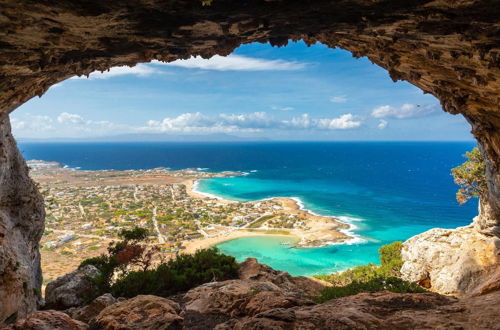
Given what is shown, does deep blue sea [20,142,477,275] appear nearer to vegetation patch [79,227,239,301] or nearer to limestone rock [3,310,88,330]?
vegetation patch [79,227,239,301]

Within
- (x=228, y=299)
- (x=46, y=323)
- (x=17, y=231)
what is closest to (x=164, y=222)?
(x=17, y=231)

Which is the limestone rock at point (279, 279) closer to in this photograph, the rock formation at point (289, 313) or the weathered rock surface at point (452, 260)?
the rock formation at point (289, 313)

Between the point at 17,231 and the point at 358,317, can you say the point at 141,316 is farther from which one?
the point at 17,231

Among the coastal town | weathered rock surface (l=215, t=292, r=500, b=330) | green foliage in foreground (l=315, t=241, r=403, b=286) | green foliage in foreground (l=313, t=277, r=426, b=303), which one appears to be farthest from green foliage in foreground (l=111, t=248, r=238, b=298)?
the coastal town

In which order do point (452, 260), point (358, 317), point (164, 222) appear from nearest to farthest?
point (358, 317), point (452, 260), point (164, 222)

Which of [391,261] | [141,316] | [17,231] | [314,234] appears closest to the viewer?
[141,316]

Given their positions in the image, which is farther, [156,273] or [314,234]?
[314,234]

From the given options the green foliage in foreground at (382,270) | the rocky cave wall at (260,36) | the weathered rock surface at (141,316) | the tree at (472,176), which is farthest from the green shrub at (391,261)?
the weathered rock surface at (141,316)
